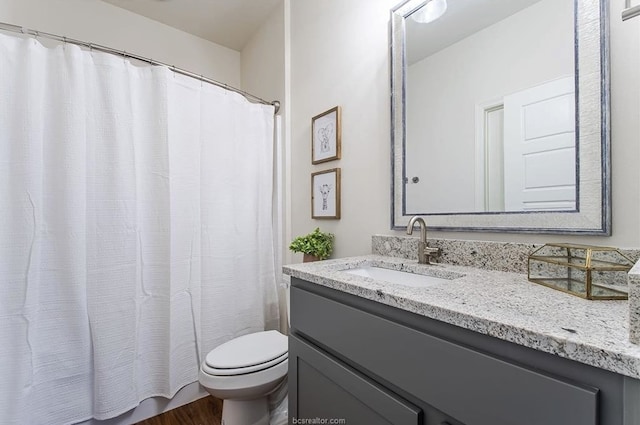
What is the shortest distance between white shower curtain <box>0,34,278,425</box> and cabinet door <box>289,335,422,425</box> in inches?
34.6

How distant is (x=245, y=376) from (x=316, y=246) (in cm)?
70

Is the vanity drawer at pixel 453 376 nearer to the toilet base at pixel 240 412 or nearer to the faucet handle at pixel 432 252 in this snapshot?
the faucet handle at pixel 432 252

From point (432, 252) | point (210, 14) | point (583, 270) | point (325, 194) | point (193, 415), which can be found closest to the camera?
point (583, 270)

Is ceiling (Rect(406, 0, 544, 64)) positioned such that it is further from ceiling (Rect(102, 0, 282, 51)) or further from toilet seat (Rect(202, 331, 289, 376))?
toilet seat (Rect(202, 331, 289, 376))

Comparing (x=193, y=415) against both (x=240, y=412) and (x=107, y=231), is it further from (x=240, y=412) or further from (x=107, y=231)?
(x=107, y=231)

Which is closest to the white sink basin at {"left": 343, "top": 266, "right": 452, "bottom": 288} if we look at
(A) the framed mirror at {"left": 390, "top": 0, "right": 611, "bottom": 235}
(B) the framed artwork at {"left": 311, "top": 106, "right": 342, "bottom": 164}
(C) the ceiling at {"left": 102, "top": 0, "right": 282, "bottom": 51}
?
(A) the framed mirror at {"left": 390, "top": 0, "right": 611, "bottom": 235}

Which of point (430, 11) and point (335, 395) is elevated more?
point (430, 11)

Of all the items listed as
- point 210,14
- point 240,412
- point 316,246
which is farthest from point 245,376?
point 210,14

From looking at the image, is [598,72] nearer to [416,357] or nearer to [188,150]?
[416,357]

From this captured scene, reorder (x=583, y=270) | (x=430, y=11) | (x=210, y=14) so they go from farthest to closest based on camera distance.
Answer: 1. (x=210, y=14)
2. (x=430, y=11)
3. (x=583, y=270)

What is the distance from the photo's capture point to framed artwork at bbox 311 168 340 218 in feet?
5.42

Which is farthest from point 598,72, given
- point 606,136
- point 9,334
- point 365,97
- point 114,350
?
point 9,334

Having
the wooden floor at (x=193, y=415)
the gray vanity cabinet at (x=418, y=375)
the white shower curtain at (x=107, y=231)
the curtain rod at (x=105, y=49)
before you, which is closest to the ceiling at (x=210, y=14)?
the curtain rod at (x=105, y=49)

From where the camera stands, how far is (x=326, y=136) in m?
1.72
